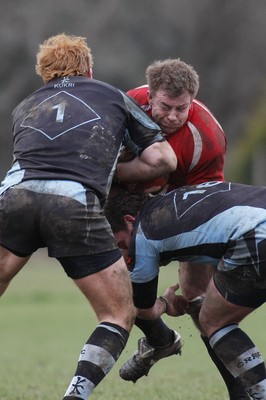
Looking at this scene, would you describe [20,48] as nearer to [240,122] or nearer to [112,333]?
[240,122]

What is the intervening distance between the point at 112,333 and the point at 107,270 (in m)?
0.36

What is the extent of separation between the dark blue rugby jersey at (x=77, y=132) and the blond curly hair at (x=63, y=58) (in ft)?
0.27

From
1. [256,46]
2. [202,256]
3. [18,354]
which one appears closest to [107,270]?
[202,256]

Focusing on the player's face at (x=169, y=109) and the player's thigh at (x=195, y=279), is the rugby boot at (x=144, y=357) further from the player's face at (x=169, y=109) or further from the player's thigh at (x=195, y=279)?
the player's face at (x=169, y=109)

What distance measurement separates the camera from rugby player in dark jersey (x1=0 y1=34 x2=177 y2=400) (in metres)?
6.24

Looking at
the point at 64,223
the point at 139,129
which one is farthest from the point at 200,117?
the point at 64,223

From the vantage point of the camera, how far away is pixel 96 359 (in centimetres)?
623

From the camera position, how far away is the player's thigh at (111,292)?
6.26m

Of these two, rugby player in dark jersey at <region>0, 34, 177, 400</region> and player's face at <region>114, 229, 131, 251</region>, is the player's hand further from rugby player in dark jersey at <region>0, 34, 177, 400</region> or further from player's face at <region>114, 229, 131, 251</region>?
rugby player in dark jersey at <region>0, 34, 177, 400</region>

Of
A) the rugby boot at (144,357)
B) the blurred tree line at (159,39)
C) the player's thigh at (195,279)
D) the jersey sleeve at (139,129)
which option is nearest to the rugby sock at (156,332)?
the rugby boot at (144,357)

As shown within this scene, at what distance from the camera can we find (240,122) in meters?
39.8

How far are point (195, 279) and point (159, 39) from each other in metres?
34.6

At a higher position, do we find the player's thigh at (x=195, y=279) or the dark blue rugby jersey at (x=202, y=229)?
the dark blue rugby jersey at (x=202, y=229)

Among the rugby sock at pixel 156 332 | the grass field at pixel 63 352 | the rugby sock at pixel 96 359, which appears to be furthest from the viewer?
the grass field at pixel 63 352
